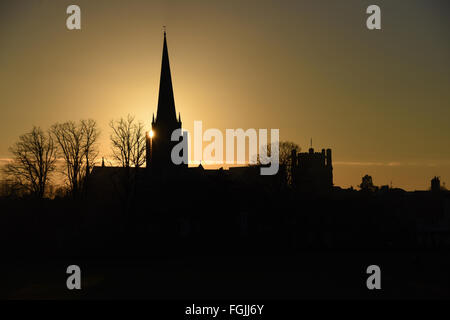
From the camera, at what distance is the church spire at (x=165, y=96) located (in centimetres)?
8656

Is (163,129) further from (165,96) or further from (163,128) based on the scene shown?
(165,96)

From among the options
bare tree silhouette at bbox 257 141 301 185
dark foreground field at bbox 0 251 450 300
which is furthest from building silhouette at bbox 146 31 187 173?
dark foreground field at bbox 0 251 450 300

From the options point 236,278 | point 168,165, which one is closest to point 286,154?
point 168,165

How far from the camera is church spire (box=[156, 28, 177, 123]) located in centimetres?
8656

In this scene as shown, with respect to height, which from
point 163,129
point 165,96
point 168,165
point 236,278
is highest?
point 165,96

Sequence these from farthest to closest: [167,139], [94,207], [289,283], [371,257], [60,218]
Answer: [167,139] → [94,207] → [60,218] → [371,257] → [289,283]

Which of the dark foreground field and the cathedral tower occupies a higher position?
the cathedral tower

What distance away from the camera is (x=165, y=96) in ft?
297

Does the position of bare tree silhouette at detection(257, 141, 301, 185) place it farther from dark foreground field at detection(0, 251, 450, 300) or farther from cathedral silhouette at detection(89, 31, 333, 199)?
dark foreground field at detection(0, 251, 450, 300)

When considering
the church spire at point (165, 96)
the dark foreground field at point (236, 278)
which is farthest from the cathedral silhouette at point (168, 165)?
the dark foreground field at point (236, 278)
